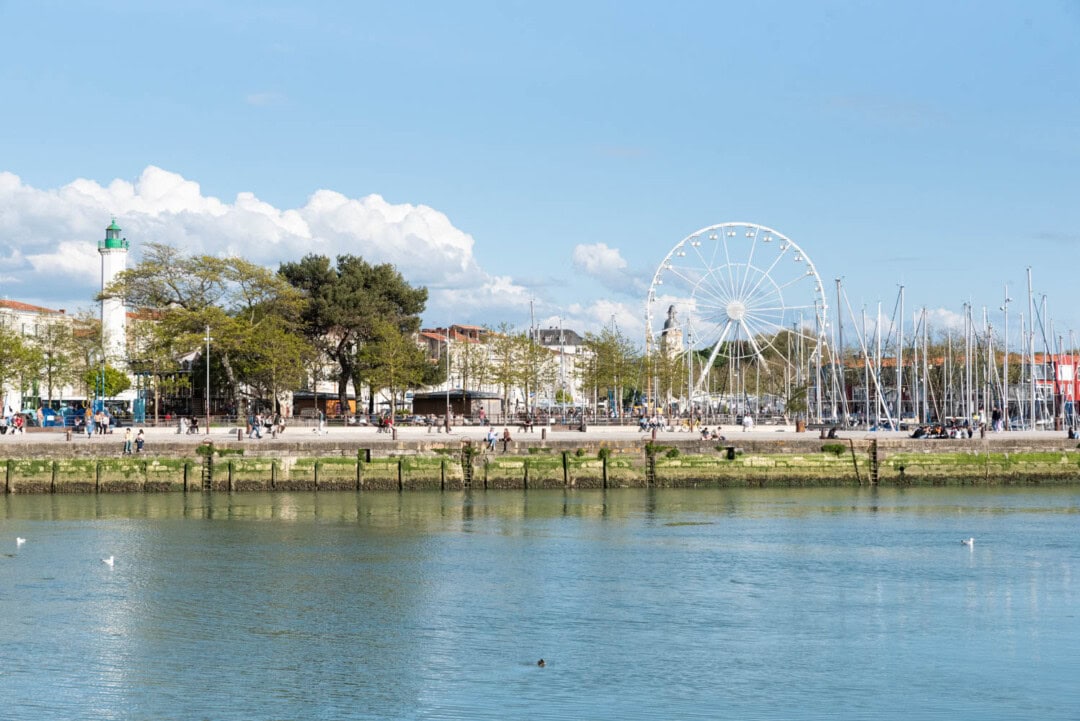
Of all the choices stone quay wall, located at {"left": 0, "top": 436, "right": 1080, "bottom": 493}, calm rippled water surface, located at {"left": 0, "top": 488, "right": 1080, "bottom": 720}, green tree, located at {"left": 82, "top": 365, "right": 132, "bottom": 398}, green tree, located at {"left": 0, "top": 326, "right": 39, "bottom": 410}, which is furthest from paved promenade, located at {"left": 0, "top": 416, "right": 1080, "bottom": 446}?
green tree, located at {"left": 82, "top": 365, "right": 132, "bottom": 398}

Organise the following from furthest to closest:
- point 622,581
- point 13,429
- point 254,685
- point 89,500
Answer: point 13,429 < point 89,500 < point 622,581 < point 254,685

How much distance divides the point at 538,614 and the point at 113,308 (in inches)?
3075

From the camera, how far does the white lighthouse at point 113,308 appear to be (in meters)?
87.8

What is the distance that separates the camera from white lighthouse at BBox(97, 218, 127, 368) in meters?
87.8

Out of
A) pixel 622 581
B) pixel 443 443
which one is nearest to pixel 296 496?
pixel 443 443

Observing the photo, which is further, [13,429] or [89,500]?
[13,429]

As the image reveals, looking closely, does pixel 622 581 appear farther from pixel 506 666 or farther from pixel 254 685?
pixel 254 685

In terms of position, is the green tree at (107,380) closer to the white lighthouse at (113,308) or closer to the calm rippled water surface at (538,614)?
the white lighthouse at (113,308)

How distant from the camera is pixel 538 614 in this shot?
28406 millimetres

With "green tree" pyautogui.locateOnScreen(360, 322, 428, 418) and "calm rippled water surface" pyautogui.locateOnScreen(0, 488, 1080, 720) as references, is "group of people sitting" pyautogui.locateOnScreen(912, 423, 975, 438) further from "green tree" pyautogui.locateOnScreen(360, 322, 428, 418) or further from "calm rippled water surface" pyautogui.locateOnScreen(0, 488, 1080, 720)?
"green tree" pyautogui.locateOnScreen(360, 322, 428, 418)

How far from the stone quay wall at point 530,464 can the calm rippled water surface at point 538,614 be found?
6.65 meters

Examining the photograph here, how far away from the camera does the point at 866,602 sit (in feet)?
98.1

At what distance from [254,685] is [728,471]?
1406 inches

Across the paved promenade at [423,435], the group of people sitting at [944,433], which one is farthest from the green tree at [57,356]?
the group of people sitting at [944,433]
